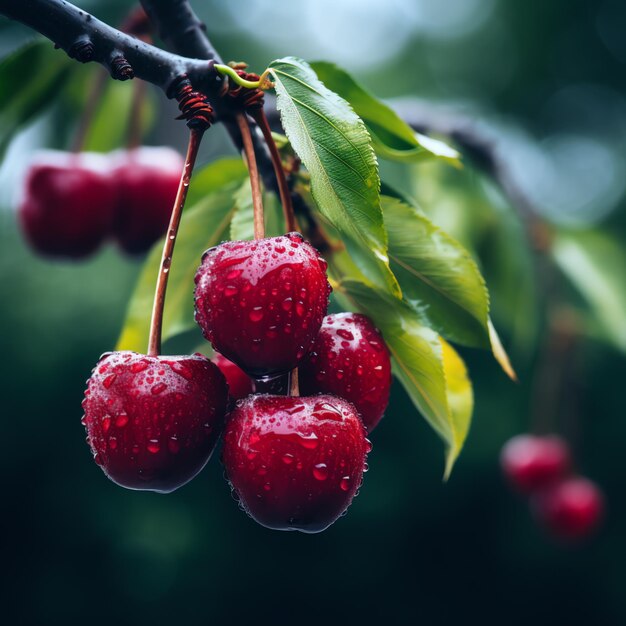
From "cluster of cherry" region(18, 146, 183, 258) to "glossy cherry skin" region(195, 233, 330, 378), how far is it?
28.4 inches

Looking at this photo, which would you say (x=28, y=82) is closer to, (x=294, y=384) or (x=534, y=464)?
(x=294, y=384)

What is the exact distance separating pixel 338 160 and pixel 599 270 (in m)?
1.07

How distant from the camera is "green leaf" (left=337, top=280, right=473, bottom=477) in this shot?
635 millimetres

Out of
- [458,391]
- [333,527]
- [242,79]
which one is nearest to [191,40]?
[242,79]

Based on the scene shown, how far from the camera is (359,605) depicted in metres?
4.73

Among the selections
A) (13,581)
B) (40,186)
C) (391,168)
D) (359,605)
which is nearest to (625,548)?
(359,605)

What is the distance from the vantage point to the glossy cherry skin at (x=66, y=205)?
1242 mm

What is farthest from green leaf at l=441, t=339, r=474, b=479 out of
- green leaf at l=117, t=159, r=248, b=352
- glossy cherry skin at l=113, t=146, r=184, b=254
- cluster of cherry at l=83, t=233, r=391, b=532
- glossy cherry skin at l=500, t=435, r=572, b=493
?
glossy cherry skin at l=500, t=435, r=572, b=493

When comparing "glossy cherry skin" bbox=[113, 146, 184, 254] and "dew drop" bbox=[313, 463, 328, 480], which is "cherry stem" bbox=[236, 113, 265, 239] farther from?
"glossy cherry skin" bbox=[113, 146, 184, 254]

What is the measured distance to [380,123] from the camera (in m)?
0.74

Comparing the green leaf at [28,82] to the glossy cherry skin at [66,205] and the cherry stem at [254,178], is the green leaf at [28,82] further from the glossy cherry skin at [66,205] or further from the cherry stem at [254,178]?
the cherry stem at [254,178]

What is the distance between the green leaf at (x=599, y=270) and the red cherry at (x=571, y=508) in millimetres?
1069

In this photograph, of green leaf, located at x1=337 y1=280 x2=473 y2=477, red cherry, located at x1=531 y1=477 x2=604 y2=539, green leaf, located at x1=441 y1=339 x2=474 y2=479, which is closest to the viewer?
green leaf, located at x1=337 y1=280 x2=473 y2=477

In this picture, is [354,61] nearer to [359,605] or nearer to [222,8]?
[222,8]
